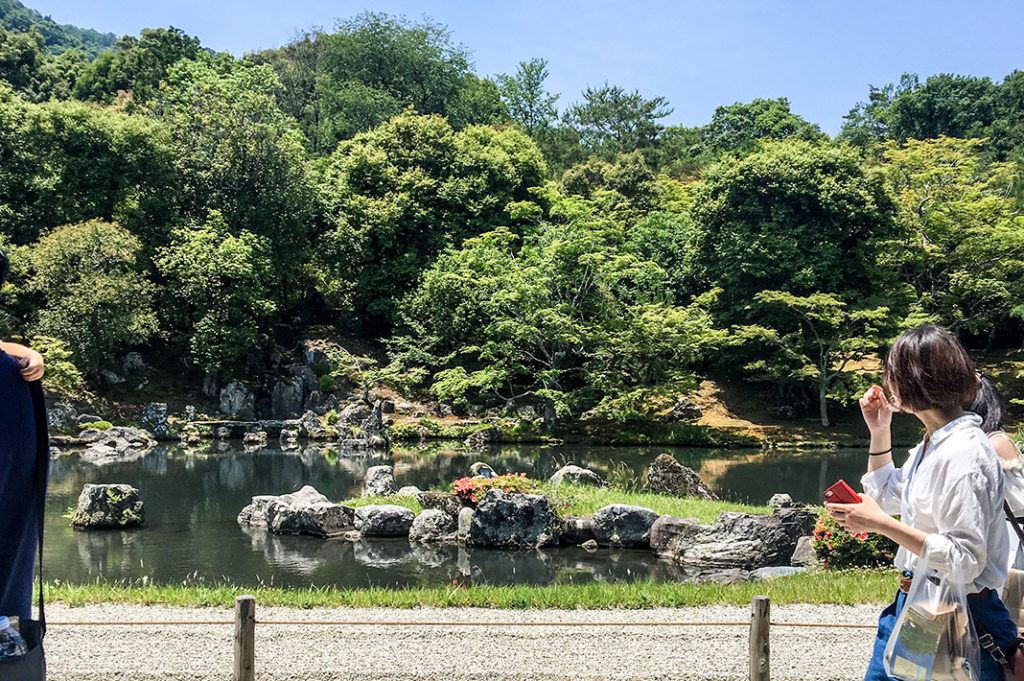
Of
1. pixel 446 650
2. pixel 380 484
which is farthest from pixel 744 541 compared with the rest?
pixel 380 484

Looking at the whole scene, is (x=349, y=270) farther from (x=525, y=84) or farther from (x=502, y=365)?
(x=525, y=84)

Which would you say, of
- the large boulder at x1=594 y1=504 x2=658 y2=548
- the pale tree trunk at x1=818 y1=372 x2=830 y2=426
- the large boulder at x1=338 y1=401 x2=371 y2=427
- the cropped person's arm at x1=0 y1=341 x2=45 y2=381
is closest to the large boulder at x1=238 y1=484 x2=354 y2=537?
the large boulder at x1=594 y1=504 x2=658 y2=548

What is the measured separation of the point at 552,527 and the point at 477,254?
19027 millimetres

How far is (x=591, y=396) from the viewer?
1105 inches

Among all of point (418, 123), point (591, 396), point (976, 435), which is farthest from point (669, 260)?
point (976, 435)

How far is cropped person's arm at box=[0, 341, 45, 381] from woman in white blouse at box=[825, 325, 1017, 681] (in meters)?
2.55

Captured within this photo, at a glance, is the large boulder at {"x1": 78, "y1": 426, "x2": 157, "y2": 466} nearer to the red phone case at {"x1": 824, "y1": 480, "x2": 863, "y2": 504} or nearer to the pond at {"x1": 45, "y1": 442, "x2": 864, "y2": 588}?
the pond at {"x1": 45, "y1": 442, "x2": 864, "y2": 588}

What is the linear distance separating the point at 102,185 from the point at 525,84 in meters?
28.6

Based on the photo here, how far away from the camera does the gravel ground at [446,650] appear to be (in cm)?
599

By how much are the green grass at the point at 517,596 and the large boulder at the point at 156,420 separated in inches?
695

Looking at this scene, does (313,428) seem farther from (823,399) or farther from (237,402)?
(823,399)

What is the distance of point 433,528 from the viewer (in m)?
13.3

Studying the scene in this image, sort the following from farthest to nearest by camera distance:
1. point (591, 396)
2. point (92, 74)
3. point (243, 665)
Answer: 1. point (92, 74)
2. point (591, 396)
3. point (243, 665)

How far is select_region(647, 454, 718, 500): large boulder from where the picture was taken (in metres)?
16.2
